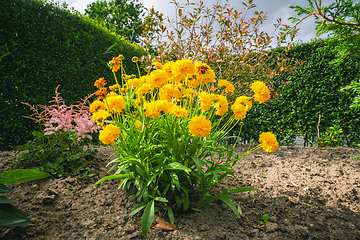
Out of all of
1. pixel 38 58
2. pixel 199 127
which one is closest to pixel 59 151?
pixel 38 58

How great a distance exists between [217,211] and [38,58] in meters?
3.61

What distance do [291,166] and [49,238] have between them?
329 centimetres

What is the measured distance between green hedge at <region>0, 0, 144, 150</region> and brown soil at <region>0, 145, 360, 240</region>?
0.81 meters

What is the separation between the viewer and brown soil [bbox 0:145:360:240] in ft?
5.32

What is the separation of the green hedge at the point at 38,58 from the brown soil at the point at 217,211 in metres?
0.81

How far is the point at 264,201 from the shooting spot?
2.22 m

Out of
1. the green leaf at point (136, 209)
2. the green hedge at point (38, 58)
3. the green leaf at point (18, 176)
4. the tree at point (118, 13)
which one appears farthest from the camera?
the tree at point (118, 13)

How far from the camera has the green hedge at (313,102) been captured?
4.31 metres

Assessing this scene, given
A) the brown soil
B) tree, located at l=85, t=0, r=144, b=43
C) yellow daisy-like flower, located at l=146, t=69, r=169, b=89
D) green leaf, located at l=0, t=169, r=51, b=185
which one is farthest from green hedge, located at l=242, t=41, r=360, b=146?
tree, located at l=85, t=0, r=144, b=43

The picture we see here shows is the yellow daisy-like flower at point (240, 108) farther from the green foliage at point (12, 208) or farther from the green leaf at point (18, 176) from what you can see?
the green leaf at point (18, 176)

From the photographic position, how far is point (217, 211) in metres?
1.94

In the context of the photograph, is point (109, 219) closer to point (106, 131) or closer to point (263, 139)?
point (106, 131)

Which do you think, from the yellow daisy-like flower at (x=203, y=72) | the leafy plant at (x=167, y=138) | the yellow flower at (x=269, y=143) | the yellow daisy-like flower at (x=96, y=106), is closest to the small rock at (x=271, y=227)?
the leafy plant at (x=167, y=138)

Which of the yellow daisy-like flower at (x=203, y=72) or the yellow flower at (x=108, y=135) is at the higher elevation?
the yellow daisy-like flower at (x=203, y=72)
